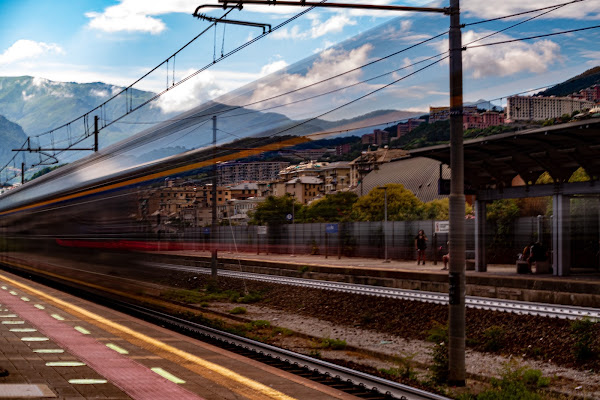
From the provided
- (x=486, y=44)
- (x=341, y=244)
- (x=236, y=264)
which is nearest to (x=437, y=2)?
(x=486, y=44)

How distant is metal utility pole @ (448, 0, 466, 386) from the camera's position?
33.4 feet

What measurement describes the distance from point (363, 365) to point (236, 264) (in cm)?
1188

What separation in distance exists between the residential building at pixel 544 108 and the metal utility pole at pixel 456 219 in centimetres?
655

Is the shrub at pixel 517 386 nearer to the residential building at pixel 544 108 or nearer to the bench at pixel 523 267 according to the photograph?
the residential building at pixel 544 108

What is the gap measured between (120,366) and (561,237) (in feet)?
47.6

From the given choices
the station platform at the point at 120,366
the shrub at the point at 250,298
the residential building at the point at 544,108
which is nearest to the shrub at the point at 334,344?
the station platform at the point at 120,366

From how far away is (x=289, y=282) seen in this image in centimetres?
2445

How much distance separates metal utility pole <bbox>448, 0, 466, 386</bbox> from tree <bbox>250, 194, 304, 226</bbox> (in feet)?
27.0

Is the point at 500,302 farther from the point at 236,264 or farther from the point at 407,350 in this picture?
the point at 236,264

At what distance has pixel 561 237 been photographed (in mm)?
20562

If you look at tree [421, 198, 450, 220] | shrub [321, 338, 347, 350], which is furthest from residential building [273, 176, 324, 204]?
tree [421, 198, 450, 220]

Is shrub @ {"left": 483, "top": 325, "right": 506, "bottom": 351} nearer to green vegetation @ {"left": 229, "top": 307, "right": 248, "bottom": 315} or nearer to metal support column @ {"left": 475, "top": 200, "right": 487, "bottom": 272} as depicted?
green vegetation @ {"left": 229, "top": 307, "right": 248, "bottom": 315}

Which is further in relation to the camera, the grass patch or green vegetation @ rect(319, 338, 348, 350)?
the grass patch

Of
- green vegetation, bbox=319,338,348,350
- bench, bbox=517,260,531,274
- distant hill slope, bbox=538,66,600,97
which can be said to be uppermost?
distant hill slope, bbox=538,66,600,97
